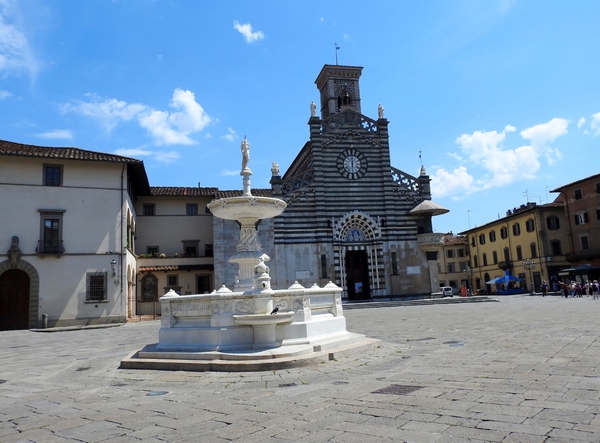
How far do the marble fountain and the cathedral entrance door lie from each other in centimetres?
2498

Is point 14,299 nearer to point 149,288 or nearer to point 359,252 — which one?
point 149,288

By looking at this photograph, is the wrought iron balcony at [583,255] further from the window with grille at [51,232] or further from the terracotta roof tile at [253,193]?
the window with grille at [51,232]

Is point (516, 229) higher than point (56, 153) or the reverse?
the reverse

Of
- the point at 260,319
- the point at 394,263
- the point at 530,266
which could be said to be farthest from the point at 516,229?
the point at 260,319

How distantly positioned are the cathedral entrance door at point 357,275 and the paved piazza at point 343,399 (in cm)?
2510

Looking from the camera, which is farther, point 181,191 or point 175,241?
point 181,191

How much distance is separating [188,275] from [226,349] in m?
25.7

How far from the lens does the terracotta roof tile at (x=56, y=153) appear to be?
85.6ft

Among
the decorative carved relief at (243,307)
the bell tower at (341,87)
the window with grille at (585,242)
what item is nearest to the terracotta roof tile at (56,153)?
the bell tower at (341,87)

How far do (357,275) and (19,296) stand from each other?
2228cm

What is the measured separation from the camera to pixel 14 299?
25.7 metres

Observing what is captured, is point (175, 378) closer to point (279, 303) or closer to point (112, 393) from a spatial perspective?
point (112, 393)

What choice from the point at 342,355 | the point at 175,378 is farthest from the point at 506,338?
the point at 175,378

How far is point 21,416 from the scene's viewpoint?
6.13 meters
